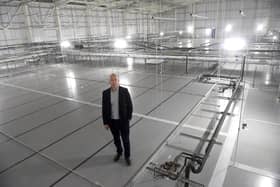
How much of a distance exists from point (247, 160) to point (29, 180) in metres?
3.45

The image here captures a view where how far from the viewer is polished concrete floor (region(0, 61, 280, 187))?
9.18ft

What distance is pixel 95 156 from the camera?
10.8 feet

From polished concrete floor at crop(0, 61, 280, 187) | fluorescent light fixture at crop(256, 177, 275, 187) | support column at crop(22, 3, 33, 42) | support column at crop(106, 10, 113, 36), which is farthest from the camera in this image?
support column at crop(106, 10, 113, 36)

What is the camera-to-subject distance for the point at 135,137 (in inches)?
151

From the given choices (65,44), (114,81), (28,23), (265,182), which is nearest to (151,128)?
(114,81)

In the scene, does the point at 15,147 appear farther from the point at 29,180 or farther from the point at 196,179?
the point at 196,179

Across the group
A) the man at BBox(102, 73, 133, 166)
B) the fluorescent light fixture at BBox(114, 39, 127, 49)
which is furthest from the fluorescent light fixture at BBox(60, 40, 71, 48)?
the man at BBox(102, 73, 133, 166)

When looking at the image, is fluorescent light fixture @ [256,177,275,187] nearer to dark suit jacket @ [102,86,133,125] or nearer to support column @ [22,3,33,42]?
A: dark suit jacket @ [102,86,133,125]

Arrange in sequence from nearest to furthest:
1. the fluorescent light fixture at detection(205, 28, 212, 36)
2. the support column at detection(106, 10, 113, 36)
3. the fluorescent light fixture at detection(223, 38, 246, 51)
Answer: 1. the fluorescent light fixture at detection(223, 38, 246, 51)
2. the support column at detection(106, 10, 113, 36)
3. the fluorescent light fixture at detection(205, 28, 212, 36)


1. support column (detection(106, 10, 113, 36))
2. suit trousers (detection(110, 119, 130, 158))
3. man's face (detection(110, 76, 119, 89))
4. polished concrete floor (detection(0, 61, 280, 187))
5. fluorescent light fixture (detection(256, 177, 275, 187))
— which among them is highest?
support column (detection(106, 10, 113, 36))

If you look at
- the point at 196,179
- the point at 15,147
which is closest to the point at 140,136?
the point at 196,179

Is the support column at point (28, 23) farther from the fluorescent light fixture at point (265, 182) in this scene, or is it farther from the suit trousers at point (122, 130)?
the fluorescent light fixture at point (265, 182)

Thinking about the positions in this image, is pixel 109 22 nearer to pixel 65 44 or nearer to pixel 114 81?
pixel 65 44

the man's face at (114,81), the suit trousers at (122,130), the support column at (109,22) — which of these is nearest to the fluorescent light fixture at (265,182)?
the suit trousers at (122,130)
